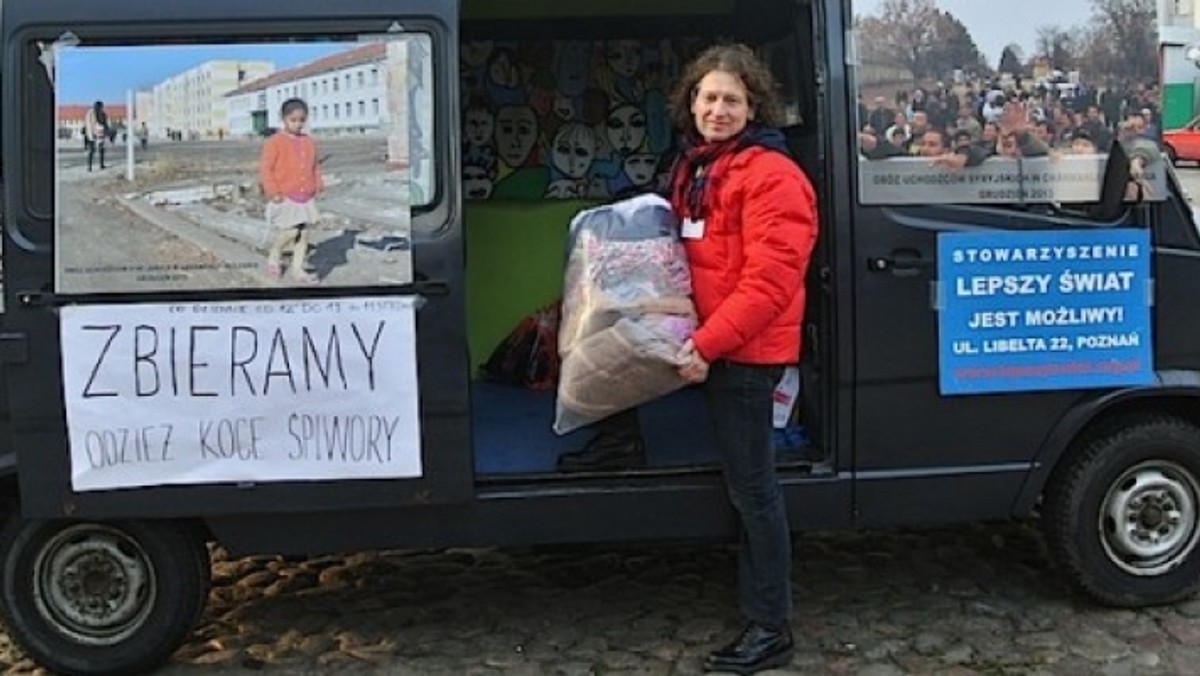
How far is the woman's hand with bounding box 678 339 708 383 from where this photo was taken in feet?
13.5

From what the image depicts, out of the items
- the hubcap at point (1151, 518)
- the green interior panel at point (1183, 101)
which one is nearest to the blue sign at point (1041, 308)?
the hubcap at point (1151, 518)

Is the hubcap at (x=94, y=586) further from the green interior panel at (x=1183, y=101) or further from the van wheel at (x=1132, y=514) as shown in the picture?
the green interior panel at (x=1183, y=101)

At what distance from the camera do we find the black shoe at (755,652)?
4391 millimetres

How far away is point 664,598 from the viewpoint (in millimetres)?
5055

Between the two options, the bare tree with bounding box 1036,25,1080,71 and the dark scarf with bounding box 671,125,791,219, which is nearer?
the dark scarf with bounding box 671,125,791,219

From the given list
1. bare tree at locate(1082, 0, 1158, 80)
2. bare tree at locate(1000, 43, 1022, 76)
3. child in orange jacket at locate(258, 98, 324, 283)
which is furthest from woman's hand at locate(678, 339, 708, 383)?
bare tree at locate(1082, 0, 1158, 80)

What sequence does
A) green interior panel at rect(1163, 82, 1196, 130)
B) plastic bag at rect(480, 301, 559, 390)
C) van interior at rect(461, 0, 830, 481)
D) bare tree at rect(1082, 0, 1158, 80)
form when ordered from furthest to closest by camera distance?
green interior panel at rect(1163, 82, 1196, 130)
van interior at rect(461, 0, 830, 481)
plastic bag at rect(480, 301, 559, 390)
bare tree at rect(1082, 0, 1158, 80)

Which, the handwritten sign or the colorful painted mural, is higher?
the colorful painted mural

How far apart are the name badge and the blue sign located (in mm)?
783

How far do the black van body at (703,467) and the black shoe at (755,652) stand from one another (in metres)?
0.34

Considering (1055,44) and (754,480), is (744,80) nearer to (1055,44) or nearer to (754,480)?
(1055,44)

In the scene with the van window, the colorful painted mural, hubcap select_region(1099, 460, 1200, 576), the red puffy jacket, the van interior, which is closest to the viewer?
the red puffy jacket

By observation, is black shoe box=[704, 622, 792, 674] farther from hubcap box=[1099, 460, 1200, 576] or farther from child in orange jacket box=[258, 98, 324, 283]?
child in orange jacket box=[258, 98, 324, 283]

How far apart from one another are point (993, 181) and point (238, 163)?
2319 mm
